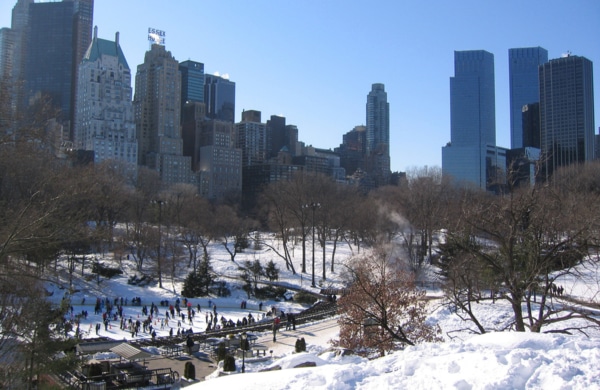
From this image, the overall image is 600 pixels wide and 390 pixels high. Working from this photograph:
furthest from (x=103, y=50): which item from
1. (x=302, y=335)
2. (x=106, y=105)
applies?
(x=302, y=335)

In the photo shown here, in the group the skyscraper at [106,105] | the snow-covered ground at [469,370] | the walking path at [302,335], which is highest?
the skyscraper at [106,105]

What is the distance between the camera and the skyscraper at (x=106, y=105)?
552 ft

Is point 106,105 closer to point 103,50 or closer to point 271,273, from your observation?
point 103,50

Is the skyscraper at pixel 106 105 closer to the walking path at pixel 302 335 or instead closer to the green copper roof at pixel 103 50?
the green copper roof at pixel 103 50

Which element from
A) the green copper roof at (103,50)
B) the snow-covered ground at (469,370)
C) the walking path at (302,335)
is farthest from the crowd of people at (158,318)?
the green copper roof at (103,50)

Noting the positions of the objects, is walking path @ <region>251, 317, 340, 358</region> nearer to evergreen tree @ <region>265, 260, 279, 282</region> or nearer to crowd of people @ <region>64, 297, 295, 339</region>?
crowd of people @ <region>64, 297, 295, 339</region>

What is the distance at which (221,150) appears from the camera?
642 feet

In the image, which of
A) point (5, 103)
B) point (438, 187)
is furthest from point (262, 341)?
point (438, 187)

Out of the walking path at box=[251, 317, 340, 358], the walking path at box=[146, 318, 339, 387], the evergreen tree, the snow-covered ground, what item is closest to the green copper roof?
the evergreen tree

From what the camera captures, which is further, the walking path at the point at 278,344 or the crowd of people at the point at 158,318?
the crowd of people at the point at 158,318

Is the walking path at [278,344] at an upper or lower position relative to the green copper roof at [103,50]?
lower

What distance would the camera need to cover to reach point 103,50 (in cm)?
18250

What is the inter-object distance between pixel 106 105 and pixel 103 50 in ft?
69.0

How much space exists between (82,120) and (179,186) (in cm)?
7834
